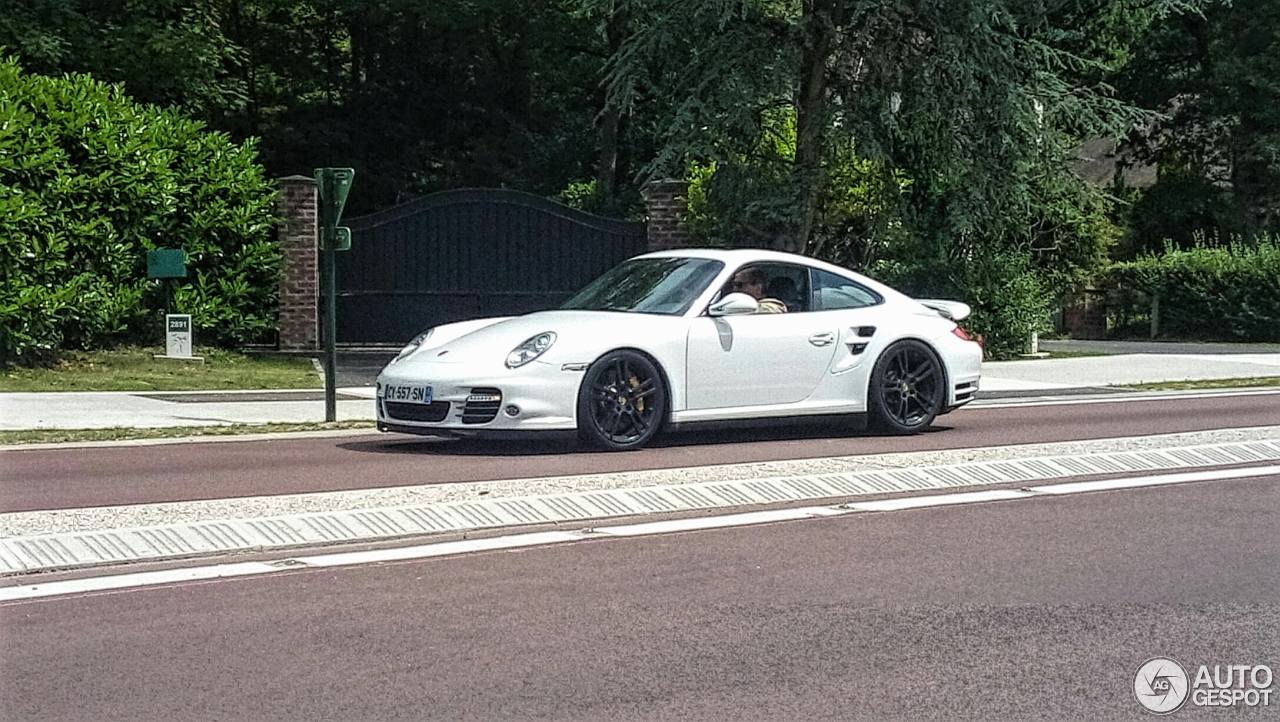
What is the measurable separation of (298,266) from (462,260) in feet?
7.96

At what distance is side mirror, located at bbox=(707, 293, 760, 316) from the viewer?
11773 mm

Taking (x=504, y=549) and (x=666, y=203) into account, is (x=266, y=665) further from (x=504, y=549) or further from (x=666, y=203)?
(x=666, y=203)

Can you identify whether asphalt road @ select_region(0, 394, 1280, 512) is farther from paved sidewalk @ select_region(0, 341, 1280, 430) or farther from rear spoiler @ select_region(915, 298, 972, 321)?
paved sidewalk @ select_region(0, 341, 1280, 430)

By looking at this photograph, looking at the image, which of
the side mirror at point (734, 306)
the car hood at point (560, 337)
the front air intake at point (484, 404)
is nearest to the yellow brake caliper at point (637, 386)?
the car hood at point (560, 337)

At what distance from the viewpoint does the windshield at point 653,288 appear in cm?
1209

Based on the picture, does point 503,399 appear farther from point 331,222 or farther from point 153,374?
point 153,374

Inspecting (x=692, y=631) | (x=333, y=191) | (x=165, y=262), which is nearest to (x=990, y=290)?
(x=165, y=262)

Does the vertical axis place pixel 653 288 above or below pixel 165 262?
below

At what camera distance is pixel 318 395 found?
694 inches

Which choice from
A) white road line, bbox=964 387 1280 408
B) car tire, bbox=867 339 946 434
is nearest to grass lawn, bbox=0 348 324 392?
white road line, bbox=964 387 1280 408

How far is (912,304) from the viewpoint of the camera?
515 inches

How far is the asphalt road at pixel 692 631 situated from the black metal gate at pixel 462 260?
52.5 feet

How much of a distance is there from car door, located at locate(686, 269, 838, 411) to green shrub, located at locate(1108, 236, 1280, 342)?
21.7m

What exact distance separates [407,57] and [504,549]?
112 feet
